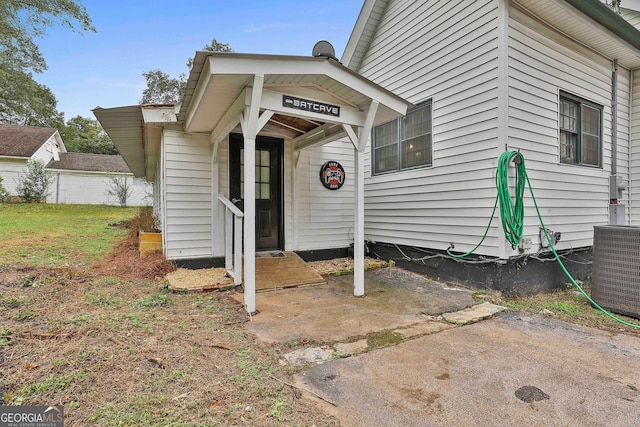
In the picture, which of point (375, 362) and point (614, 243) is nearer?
point (375, 362)

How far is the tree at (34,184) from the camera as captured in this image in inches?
655

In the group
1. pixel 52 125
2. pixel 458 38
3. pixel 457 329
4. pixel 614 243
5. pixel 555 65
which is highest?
pixel 52 125

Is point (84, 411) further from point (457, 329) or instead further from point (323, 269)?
point (323, 269)

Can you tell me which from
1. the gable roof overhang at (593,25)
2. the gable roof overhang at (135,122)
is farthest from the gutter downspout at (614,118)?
the gable roof overhang at (135,122)

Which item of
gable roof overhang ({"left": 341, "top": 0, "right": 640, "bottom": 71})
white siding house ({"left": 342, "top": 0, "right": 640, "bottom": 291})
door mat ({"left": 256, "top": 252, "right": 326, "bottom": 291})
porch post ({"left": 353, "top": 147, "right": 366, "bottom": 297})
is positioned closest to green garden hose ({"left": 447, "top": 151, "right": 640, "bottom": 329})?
white siding house ({"left": 342, "top": 0, "right": 640, "bottom": 291})

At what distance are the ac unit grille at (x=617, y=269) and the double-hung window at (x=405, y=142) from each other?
8.24 ft

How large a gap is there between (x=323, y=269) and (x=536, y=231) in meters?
3.27

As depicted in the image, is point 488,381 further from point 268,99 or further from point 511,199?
point 268,99

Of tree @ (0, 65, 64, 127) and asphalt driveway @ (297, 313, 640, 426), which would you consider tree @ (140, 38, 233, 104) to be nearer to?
tree @ (0, 65, 64, 127)

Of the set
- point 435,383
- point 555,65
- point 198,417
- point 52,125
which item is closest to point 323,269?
point 435,383

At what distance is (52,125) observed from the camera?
29125 millimetres

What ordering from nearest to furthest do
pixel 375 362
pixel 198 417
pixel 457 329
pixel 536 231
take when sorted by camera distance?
1. pixel 198 417
2. pixel 375 362
3. pixel 457 329
4. pixel 536 231


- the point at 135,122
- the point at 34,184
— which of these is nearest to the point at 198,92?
the point at 135,122

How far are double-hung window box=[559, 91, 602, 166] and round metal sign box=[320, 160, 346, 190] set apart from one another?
3.69 metres
